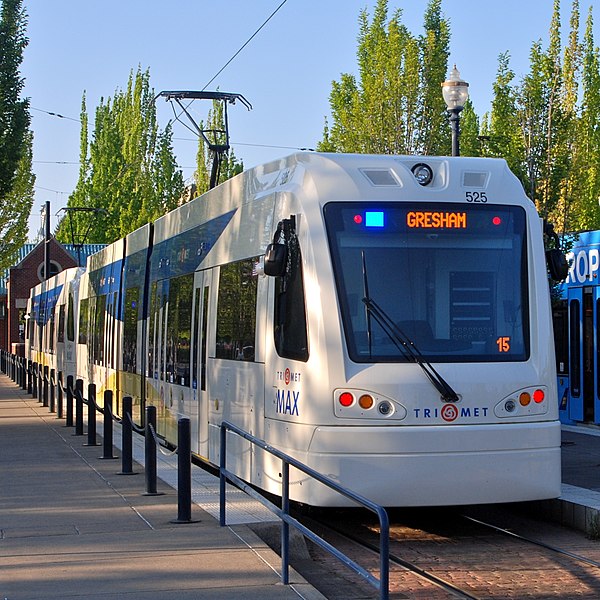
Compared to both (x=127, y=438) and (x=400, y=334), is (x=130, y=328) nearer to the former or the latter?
(x=127, y=438)

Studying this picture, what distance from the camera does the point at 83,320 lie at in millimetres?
30984

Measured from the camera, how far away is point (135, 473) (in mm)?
14469

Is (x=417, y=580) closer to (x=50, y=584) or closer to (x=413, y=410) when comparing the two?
(x=413, y=410)

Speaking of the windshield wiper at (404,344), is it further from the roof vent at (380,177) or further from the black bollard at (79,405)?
the black bollard at (79,405)

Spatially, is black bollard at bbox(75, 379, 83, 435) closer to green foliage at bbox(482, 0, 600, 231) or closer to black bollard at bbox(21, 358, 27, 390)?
green foliage at bbox(482, 0, 600, 231)

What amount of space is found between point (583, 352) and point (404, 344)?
495 inches

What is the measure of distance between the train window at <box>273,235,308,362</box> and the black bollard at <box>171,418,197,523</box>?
1157 millimetres

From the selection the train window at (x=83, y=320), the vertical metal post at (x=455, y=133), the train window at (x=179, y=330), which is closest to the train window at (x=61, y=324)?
the train window at (x=83, y=320)

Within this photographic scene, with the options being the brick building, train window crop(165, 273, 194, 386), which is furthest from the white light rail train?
the brick building

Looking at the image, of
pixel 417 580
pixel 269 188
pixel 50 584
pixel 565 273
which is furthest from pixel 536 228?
pixel 50 584

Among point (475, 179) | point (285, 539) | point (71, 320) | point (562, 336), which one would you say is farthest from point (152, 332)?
point (71, 320)

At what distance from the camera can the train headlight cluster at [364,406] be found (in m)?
10.2

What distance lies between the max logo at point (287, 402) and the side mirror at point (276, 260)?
1034 millimetres

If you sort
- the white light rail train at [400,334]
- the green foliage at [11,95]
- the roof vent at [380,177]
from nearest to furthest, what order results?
1. the white light rail train at [400,334]
2. the roof vent at [380,177]
3. the green foliage at [11,95]
